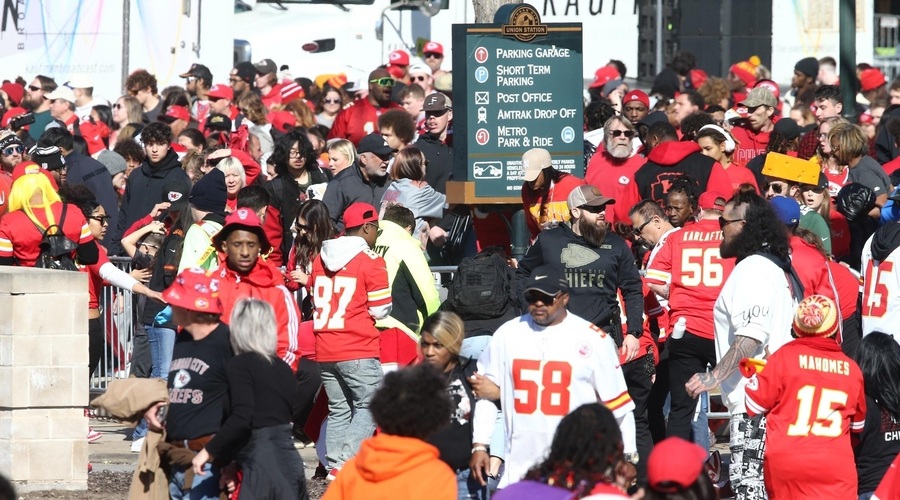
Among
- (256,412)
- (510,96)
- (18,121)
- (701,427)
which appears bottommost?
(701,427)

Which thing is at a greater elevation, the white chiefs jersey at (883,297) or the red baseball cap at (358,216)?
the red baseball cap at (358,216)

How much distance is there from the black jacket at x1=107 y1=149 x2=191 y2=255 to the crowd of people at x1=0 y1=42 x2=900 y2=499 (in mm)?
26

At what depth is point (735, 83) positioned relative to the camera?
2022cm

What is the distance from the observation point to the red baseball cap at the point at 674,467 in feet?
17.5

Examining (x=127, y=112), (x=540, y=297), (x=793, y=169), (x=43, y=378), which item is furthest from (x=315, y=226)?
(x=127, y=112)

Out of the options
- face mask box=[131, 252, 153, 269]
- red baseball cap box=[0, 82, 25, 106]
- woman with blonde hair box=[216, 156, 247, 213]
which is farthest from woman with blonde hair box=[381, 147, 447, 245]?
red baseball cap box=[0, 82, 25, 106]

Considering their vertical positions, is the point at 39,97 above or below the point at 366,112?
above

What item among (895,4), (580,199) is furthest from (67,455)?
(895,4)

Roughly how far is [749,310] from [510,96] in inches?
117

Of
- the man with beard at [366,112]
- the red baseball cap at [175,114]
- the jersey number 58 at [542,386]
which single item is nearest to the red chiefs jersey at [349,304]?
the jersey number 58 at [542,386]

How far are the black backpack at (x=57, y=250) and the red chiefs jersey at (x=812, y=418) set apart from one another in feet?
16.8

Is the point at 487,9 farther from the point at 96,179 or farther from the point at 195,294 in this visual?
the point at 195,294

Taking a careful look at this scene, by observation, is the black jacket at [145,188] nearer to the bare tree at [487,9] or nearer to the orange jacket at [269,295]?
the bare tree at [487,9]

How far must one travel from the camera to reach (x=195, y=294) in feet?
23.6
